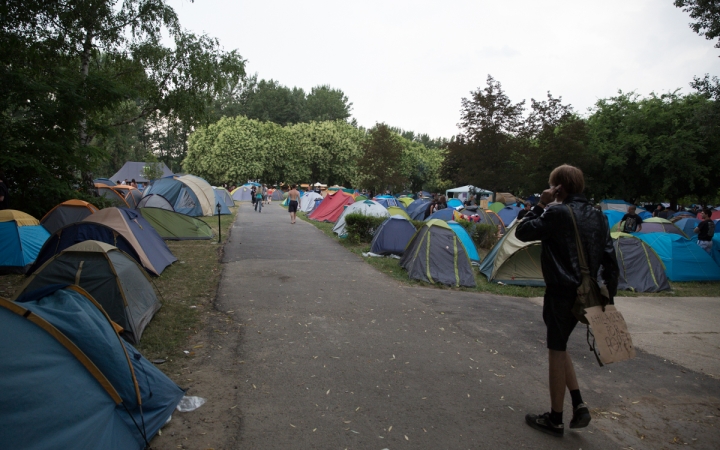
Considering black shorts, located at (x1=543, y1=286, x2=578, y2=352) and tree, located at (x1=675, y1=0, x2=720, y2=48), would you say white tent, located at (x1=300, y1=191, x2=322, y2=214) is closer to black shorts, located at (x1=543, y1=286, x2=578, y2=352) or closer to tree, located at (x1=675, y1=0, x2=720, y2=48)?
tree, located at (x1=675, y1=0, x2=720, y2=48)

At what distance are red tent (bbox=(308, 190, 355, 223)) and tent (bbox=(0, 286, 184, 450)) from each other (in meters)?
20.0

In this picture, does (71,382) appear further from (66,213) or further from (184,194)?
(184,194)

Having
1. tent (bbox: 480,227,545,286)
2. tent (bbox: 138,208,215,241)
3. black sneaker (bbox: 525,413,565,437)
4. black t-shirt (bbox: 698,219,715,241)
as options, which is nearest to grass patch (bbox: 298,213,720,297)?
tent (bbox: 480,227,545,286)

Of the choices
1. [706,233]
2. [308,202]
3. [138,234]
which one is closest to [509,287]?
[706,233]

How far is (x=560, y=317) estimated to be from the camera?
11.3ft

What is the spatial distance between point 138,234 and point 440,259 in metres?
6.53

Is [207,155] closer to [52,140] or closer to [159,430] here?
[52,140]

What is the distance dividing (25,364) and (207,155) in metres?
45.9

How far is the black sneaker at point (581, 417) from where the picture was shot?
3.54m

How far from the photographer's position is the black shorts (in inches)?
135

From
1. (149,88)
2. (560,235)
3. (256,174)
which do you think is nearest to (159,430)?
(560,235)

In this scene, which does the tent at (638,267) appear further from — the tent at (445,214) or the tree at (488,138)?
the tree at (488,138)

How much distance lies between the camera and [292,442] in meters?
3.37

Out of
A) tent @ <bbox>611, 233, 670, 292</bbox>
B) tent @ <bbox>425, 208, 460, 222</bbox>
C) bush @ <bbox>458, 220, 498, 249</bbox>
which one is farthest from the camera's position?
A: tent @ <bbox>425, 208, 460, 222</bbox>
